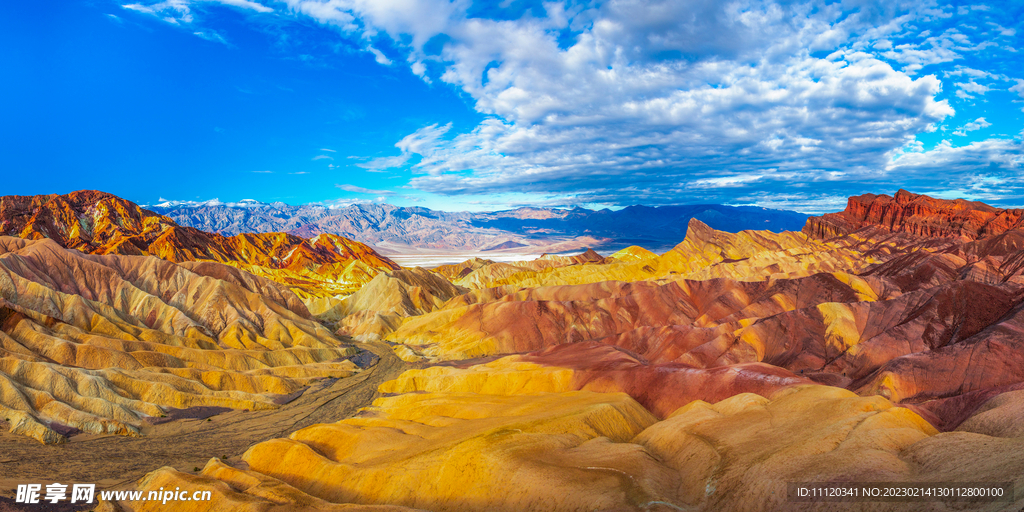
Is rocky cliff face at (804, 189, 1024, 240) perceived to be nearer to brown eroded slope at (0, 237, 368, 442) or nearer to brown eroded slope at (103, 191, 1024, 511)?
brown eroded slope at (103, 191, 1024, 511)

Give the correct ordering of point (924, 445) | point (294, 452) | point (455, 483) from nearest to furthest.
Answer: point (924, 445), point (455, 483), point (294, 452)

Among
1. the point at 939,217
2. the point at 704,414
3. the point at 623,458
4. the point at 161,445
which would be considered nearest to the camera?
the point at 623,458

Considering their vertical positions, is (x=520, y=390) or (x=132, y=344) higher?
(x=132, y=344)

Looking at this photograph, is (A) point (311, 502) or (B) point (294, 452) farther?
(B) point (294, 452)

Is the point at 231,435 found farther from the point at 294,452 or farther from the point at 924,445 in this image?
the point at 924,445

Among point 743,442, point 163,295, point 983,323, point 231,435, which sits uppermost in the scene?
point 163,295

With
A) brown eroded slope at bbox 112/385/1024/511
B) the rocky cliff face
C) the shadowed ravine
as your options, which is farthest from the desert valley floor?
the rocky cliff face

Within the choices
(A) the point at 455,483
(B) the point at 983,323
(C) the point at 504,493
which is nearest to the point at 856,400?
(C) the point at 504,493

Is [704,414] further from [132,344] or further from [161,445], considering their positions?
[132,344]

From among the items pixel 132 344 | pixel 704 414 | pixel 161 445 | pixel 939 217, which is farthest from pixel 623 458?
pixel 939 217
